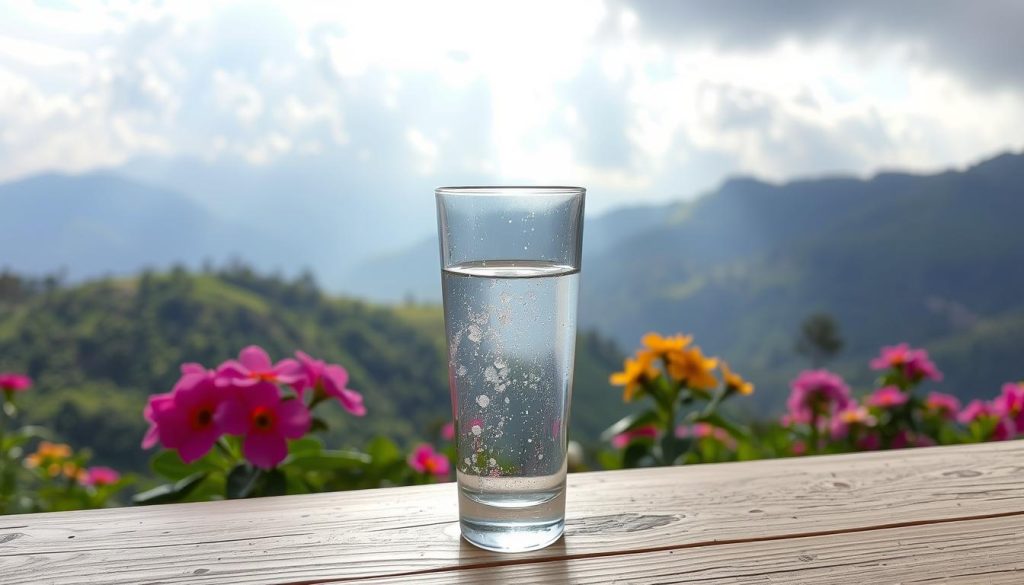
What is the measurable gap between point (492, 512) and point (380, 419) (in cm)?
2316

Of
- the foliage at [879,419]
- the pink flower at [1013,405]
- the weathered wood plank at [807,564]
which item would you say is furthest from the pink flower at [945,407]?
the weathered wood plank at [807,564]

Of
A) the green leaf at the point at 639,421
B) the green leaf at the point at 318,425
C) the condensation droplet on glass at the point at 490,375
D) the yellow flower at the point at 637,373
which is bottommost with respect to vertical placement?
the green leaf at the point at 639,421

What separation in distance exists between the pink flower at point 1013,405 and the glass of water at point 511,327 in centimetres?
264

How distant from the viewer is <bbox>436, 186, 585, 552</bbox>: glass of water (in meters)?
0.83

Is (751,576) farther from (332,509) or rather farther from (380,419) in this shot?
(380,419)

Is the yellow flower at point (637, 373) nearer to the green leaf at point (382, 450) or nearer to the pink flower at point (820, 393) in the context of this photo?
the green leaf at point (382, 450)

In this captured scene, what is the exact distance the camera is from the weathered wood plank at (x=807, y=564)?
845 millimetres

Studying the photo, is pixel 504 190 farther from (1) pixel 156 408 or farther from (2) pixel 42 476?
(2) pixel 42 476

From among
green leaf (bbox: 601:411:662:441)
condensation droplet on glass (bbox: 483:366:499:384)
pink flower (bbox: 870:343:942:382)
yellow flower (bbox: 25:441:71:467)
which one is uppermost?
condensation droplet on glass (bbox: 483:366:499:384)

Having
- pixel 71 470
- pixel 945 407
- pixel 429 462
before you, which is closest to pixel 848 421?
pixel 945 407

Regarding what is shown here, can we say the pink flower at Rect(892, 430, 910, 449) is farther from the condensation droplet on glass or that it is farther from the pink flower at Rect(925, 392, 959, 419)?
the condensation droplet on glass

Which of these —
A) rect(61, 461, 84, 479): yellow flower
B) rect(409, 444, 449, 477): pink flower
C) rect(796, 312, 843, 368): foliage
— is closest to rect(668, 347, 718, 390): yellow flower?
rect(409, 444, 449, 477): pink flower

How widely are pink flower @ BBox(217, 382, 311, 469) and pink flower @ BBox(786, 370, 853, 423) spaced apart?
1958mm

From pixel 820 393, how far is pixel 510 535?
222 cm
